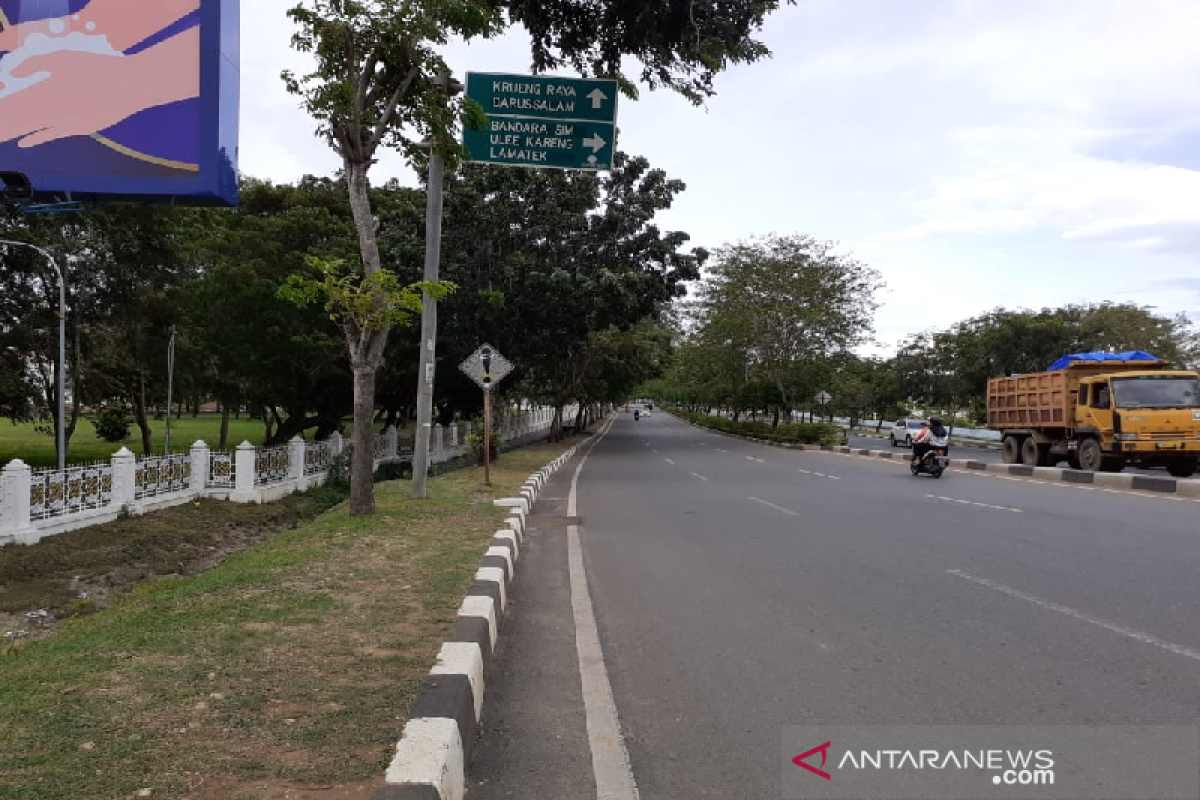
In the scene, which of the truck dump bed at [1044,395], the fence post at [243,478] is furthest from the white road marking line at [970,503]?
the fence post at [243,478]

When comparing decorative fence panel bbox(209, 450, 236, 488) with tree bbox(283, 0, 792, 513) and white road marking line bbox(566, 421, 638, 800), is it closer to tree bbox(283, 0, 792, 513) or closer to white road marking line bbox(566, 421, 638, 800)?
tree bbox(283, 0, 792, 513)

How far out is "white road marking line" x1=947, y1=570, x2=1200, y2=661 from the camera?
4.68 m

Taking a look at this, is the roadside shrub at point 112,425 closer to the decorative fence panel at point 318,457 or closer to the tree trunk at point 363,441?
the decorative fence panel at point 318,457

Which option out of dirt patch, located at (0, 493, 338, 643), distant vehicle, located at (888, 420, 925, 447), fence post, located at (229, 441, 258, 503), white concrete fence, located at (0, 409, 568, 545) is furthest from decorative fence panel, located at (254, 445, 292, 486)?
distant vehicle, located at (888, 420, 925, 447)

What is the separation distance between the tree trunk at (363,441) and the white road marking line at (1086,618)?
648 centimetres

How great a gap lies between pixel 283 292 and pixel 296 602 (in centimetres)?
449

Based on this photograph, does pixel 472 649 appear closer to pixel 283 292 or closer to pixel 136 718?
pixel 136 718

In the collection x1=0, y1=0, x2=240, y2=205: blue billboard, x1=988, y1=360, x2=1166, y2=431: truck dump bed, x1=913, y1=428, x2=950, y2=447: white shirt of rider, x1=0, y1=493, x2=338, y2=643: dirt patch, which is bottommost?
x1=0, y1=493, x2=338, y2=643: dirt patch

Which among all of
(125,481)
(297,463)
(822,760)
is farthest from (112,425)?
(822,760)

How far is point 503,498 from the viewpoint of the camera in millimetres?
12922

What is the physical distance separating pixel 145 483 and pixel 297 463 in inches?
182

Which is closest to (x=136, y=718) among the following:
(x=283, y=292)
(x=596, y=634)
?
(x=596, y=634)

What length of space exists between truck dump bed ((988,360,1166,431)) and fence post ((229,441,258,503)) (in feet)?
58.3

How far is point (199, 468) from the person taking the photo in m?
14.6
